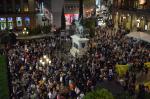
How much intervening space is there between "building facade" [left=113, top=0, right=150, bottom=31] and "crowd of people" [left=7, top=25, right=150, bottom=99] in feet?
63.0

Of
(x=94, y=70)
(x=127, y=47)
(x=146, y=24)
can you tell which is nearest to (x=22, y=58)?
(x=94, y=70)

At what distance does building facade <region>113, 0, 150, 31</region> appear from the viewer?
54.2 metres

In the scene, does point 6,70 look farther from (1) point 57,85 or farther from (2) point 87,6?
(2) point 87,6

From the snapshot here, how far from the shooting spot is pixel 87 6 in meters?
79.2

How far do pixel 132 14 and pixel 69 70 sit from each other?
3678 cm

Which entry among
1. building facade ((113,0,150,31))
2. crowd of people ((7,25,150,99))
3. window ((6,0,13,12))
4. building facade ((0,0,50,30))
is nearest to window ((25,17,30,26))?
building facade ((0,0,50,30))

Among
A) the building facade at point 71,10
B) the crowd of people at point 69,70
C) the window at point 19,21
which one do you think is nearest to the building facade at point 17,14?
the window at point 19,21

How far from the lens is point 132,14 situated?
196 feet

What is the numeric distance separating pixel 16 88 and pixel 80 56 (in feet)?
37.9

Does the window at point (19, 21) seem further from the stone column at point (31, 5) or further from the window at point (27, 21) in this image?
the stone column at point (31, 5)

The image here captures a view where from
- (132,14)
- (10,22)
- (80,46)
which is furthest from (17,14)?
(80,46)

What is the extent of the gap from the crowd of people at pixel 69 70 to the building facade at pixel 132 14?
19.2 m

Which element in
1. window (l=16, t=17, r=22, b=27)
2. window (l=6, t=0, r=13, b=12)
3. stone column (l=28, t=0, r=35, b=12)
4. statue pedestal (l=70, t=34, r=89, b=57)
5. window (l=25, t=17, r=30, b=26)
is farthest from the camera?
window (l=25, t=17, r=30, b=26)

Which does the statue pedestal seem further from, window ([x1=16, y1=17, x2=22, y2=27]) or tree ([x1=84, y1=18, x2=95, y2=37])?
window ([x1=16, y1=17, x2=22, y2=27])
